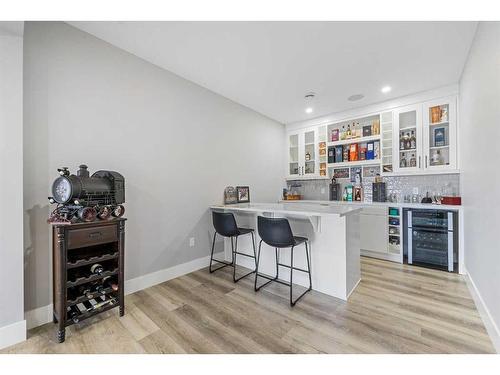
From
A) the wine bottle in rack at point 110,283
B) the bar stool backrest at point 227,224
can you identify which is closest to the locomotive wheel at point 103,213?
the wine bottle in rack at point 110,283

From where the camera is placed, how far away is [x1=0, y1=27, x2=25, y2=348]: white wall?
1546mm

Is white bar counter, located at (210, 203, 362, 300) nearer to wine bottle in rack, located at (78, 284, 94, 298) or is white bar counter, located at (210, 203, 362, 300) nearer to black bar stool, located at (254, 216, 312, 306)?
black bar stool, located at (254, 216, 312, 306)

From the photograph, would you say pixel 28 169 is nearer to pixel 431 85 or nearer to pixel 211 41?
pixel 211 41

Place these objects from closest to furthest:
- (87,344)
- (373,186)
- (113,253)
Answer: (87,344)
(113,253)
(373,186)

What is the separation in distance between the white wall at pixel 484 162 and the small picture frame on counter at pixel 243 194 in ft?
9.19

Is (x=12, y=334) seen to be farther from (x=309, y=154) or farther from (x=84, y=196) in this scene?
(x=309, y=154)

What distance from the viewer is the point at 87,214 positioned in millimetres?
1701

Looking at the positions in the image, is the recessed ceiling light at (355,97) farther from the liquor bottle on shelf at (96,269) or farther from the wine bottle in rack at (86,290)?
the wine bottle in rack at (86,290)

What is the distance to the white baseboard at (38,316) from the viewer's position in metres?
1.77

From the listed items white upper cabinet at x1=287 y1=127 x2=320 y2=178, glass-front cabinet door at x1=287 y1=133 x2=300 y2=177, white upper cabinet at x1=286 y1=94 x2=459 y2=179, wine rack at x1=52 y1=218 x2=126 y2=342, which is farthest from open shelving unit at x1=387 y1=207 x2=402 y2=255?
wine rack at x1=52 y1=218 x2=126 y2=342

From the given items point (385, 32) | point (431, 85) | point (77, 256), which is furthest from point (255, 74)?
point (77, 256)

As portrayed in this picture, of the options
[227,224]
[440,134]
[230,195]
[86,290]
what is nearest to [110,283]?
[86,290]

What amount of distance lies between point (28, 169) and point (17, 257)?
0.68 m

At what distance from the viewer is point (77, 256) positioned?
1.83 metres
